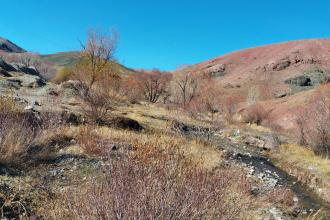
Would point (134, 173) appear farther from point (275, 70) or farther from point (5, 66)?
point (275, 70)

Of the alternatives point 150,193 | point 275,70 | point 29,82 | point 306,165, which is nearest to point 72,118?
point 306,165

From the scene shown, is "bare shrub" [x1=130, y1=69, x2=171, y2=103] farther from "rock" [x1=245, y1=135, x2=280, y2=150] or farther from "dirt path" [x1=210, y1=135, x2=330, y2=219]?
"dirt path" [x1=210, y1=135, x2=330, y2=219]

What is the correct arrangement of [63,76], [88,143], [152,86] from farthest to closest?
[152,86]
[63,76]
[88,143]

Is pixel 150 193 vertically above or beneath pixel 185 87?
beneath

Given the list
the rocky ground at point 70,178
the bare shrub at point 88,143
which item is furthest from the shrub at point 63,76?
the bare shrub at point 88,143

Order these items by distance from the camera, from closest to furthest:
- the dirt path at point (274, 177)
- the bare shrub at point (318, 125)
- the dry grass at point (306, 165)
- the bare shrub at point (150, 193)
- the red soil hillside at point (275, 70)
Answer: the bare shrub at point (150, 193) → the dirt path at point (274, 177) → the dry grass at point (306, 165) → the bare shrub at point (318, 125) → the red soil hillside at point (275, 70)

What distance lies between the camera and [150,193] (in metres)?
4.07

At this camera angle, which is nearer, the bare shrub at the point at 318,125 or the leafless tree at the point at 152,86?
the bare shrub at the point at 318,125

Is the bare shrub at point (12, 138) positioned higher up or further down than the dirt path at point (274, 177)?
higher up

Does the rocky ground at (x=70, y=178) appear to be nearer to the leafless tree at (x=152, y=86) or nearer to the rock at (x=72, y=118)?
the rock at (x=72, y=118)

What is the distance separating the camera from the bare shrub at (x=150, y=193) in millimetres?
3988

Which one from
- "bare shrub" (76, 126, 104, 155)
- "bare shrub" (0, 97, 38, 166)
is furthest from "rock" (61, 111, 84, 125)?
"bare shrub" (0, 97, 38, 166)

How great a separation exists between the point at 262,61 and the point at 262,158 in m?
76.8

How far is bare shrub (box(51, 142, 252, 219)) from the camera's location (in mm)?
3988
